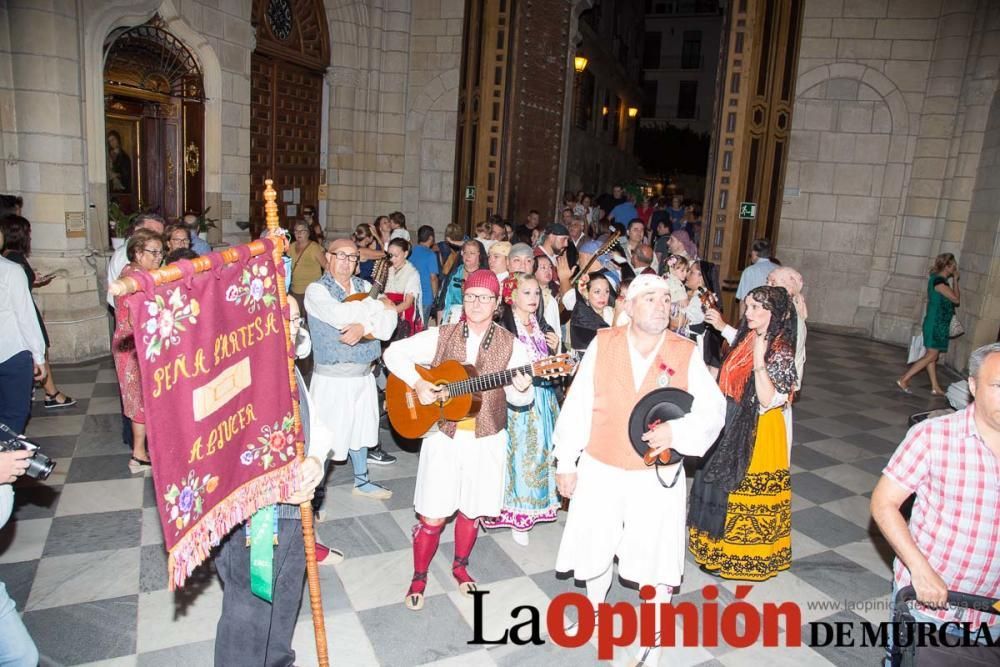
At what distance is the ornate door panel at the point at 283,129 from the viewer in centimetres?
1077

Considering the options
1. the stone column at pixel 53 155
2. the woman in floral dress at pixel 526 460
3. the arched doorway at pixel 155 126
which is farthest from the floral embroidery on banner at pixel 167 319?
the arched doorway at pixel 155 126

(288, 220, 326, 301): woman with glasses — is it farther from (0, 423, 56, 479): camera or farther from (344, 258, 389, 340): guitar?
(0, 423, 56, 479): camera

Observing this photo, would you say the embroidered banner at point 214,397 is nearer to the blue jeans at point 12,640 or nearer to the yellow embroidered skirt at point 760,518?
the blue jeans at point 12,640

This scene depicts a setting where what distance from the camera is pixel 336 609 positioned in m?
3.72

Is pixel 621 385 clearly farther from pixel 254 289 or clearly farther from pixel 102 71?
pixel 102 71

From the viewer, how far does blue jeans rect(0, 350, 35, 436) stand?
14.7ft

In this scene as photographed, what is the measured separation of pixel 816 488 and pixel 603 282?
2629 millimetres

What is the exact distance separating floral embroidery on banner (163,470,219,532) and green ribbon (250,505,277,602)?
408 millimetres

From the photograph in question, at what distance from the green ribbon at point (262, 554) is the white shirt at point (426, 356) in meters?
1.30

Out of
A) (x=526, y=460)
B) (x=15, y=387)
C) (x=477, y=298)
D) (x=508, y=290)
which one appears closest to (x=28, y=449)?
(x=477, y=298)

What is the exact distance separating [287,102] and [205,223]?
3.19 meters

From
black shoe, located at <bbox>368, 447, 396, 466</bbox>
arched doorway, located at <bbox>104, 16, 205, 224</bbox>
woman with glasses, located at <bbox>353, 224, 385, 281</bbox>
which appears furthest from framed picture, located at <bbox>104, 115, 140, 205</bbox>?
black shoe, located at <bbox>368, 447, 396, 466</bbox>

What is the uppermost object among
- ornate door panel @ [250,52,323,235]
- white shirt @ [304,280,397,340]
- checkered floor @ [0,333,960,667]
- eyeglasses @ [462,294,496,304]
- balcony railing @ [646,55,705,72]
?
balcony railing @ [646,55,705,72]

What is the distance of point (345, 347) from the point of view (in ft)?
15.0
